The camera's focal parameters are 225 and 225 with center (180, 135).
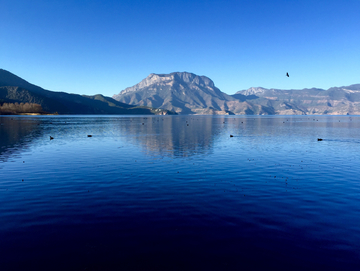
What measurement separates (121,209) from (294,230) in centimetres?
1247

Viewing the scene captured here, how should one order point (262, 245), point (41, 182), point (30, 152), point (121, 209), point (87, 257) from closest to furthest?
1. point (87, 257)
2. point (262, 245)
3. point (121, 209)
4. point (41, 182)
5. point (30, 152)

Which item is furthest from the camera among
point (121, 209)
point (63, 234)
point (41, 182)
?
point (41, 182)

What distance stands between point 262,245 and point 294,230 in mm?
Result: 3274

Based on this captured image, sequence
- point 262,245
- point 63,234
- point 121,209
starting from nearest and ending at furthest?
point 262,245 < point 63,234 < point 121,209

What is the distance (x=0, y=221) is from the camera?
619 inches

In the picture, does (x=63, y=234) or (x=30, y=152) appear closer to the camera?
(x=63, y=234)

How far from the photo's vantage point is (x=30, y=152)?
4441cm

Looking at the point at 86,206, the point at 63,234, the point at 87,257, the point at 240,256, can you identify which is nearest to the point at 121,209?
the point at 86,206

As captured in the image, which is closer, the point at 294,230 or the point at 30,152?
the point at 294,230

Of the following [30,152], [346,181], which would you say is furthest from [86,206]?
[30,152]

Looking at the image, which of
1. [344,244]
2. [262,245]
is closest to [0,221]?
[262,245]

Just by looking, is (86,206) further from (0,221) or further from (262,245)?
(262,245)

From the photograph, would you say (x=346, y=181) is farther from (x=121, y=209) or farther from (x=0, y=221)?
(x=0, y=221)

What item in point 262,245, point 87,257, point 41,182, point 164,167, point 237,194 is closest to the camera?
point 87,257
